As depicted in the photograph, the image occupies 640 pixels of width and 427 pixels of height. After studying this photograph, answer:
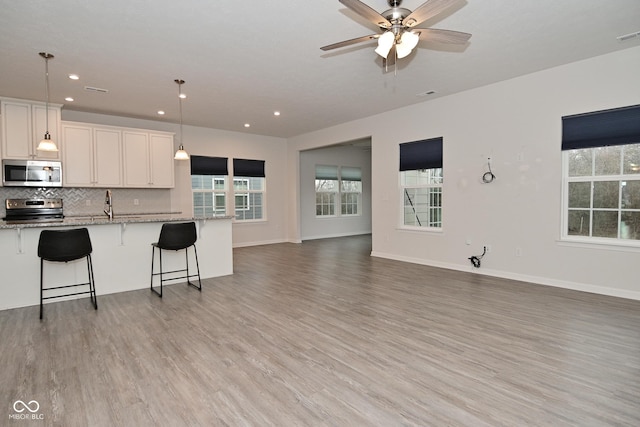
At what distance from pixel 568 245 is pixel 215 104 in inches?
228

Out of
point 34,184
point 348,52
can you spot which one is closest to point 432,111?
point 348,52

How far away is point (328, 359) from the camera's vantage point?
98.8 inches

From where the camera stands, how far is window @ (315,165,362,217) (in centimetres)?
991

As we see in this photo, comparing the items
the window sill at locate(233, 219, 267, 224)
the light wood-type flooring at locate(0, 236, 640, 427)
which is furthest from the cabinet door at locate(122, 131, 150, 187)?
the light wood-type flooring at locate(0, 236, 640, 427)

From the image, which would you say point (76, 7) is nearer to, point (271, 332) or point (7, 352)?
point (7, 352)

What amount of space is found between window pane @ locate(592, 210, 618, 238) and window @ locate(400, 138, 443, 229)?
85.7 inches

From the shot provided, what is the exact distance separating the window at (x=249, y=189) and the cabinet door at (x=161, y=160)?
171cm

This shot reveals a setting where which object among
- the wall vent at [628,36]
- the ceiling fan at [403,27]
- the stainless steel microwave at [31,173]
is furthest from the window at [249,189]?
the wall vent at [628,36]

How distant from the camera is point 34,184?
5.46m

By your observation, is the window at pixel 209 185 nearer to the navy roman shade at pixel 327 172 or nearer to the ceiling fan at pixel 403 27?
the navy roman shade at pixel 327 172

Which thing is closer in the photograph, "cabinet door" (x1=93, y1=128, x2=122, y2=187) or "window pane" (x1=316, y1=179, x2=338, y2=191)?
"cabinet door" (x1=93, y1=128, x2=122, y2=187)

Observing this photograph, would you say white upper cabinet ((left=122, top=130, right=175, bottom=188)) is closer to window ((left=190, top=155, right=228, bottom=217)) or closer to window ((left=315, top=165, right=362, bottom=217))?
window ((left=190, top=155, right=228, bottom=217))

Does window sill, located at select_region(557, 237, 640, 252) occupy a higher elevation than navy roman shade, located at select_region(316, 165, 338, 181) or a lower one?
lower

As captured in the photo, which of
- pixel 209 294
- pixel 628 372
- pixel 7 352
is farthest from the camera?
pixel 209 294
